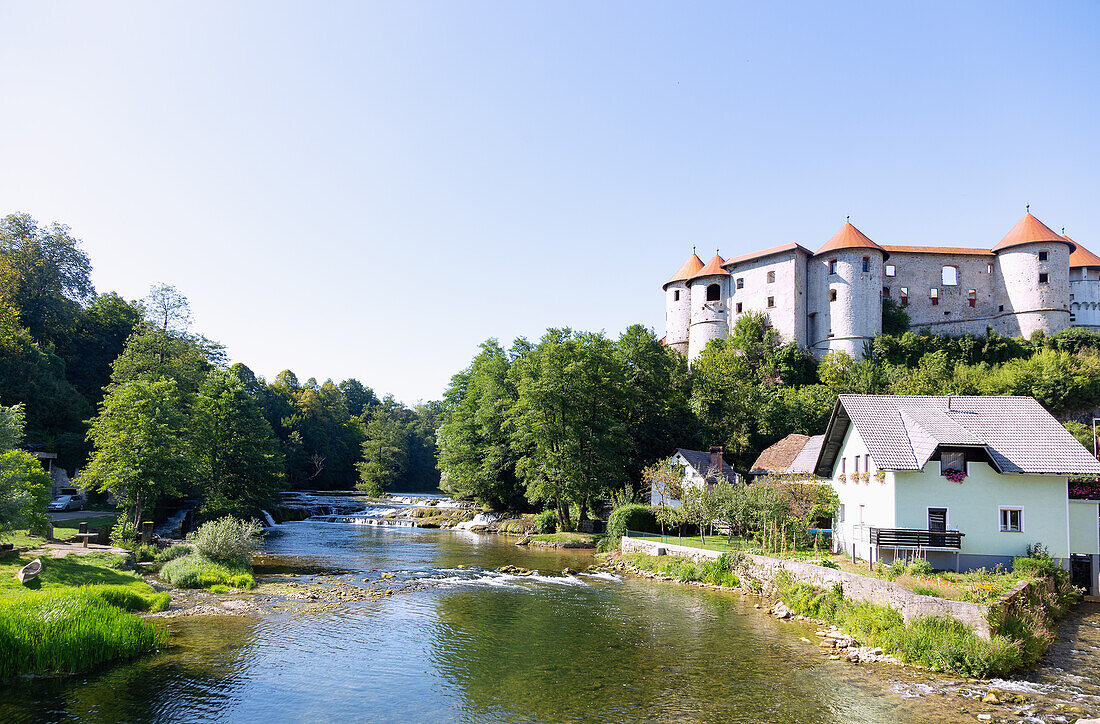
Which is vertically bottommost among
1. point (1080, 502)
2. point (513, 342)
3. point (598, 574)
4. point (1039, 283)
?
point (598, 574)

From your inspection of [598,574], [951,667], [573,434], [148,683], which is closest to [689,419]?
[573,434]

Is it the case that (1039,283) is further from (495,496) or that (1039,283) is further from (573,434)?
(495,496)

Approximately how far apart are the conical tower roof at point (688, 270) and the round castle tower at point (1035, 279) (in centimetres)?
3322

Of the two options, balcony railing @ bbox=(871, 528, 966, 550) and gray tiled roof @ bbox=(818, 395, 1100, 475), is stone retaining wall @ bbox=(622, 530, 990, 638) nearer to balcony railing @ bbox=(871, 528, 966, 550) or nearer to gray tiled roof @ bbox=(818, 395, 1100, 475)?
balcony railing @ bbox=(871, 528, 966, 550)

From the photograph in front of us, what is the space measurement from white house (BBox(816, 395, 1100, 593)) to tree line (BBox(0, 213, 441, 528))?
32.6 meters

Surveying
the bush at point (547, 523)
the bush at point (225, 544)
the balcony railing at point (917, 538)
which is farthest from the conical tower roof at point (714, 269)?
the bush at point (225, 544)

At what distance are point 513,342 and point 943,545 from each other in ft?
148

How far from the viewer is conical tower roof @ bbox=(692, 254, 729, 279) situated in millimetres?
77312

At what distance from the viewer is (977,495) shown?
2481cm

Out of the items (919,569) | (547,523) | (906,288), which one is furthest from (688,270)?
(919,569)

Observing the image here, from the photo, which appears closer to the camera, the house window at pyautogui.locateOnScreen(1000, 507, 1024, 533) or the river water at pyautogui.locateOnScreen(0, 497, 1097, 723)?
the river water at pyautogui.locateOnScreen(0, 497, 1097, 723)

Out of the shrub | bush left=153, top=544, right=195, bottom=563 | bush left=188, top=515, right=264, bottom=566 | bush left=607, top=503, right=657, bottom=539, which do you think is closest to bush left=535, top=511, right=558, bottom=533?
bush left=607, top=503, right=657, bottom=539

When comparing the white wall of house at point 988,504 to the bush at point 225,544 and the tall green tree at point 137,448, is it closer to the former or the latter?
the bush at point 225,544

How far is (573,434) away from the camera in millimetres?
47094
